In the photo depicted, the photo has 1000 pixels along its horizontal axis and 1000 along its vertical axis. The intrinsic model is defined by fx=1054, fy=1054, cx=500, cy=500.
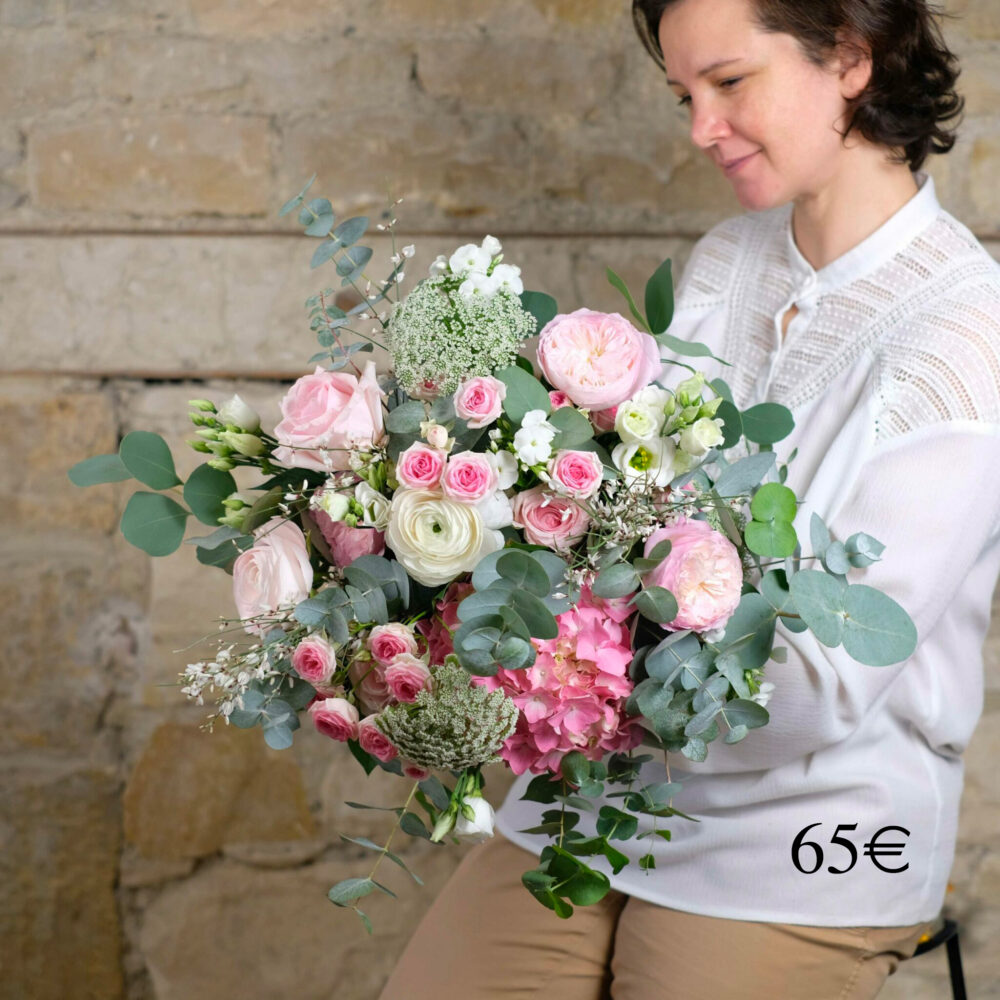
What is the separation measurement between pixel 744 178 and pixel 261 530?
793mm

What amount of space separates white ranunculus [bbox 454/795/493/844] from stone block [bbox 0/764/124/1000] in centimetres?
130

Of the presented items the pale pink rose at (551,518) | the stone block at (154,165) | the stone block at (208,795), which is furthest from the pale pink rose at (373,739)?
the stone block at (154,165)

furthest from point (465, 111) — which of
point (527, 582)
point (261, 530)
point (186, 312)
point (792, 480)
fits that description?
point (527, 582)

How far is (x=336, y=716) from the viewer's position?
1.06 meters

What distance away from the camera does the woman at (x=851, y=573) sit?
3.95 ft

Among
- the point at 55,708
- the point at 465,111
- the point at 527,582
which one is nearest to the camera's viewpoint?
the point at 527,582

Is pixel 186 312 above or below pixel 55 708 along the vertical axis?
above

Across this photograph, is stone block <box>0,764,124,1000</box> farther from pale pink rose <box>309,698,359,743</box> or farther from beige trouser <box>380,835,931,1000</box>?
pale pink rose <box>309,698,359,743</box>

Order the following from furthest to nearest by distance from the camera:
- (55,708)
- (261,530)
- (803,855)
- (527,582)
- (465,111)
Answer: (55,708) < (465,111) < (803,855) < (261,530) < (527,582)

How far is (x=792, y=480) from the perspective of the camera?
136cm

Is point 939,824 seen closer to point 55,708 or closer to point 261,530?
point 261,530

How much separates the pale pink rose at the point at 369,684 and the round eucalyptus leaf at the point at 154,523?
0.79 ft

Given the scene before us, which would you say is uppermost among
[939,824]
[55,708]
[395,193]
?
[395,193]

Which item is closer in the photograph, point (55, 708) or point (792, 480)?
point (792, 480)
